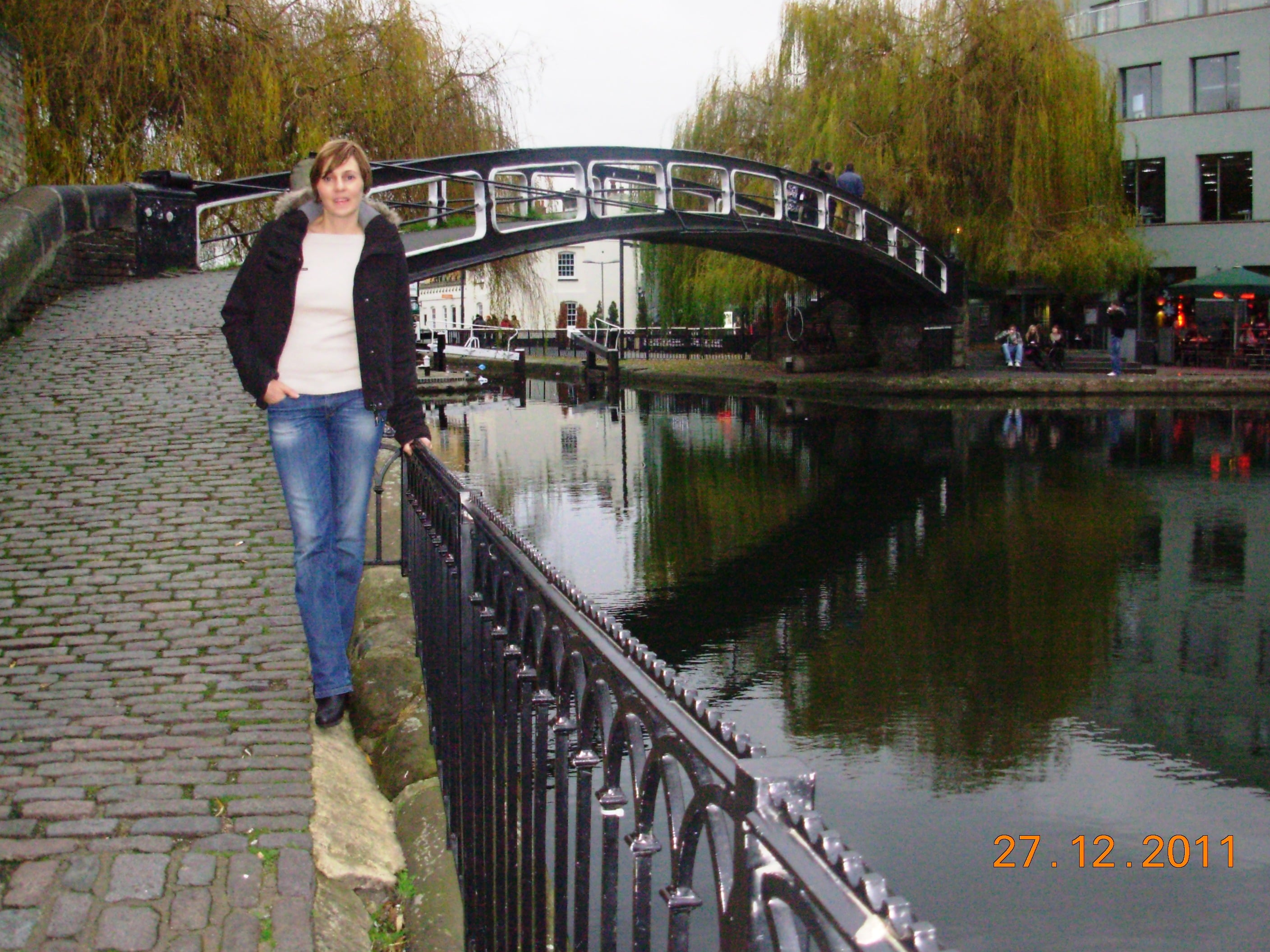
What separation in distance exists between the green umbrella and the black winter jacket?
96.5ft

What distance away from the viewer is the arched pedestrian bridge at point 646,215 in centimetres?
1691

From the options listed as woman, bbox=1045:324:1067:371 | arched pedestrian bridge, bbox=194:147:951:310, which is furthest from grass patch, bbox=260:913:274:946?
woman, bbox=1045:324:1067:371

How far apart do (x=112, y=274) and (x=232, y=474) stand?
28.0 ft

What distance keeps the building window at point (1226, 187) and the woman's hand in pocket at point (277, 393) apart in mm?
37959

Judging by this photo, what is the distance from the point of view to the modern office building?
121 ft

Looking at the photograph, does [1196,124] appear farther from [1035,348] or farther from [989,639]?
[989,639]

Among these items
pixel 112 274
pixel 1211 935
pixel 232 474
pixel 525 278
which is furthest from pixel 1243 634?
pixel 525 278

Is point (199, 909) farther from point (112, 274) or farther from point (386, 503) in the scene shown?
point (112, 274)

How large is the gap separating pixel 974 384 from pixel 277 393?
79.7ft

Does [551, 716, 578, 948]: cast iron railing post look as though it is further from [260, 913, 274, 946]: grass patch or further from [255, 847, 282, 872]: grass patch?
[255, 847, 282, 872]: grass patch

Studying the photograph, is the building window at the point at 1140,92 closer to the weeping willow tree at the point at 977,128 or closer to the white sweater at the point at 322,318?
the weeping willow tree at the point at 977,128

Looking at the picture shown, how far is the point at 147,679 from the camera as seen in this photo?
15.6 feet

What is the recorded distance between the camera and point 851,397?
28312 mm

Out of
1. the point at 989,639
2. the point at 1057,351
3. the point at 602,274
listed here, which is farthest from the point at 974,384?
the point at 602,274
